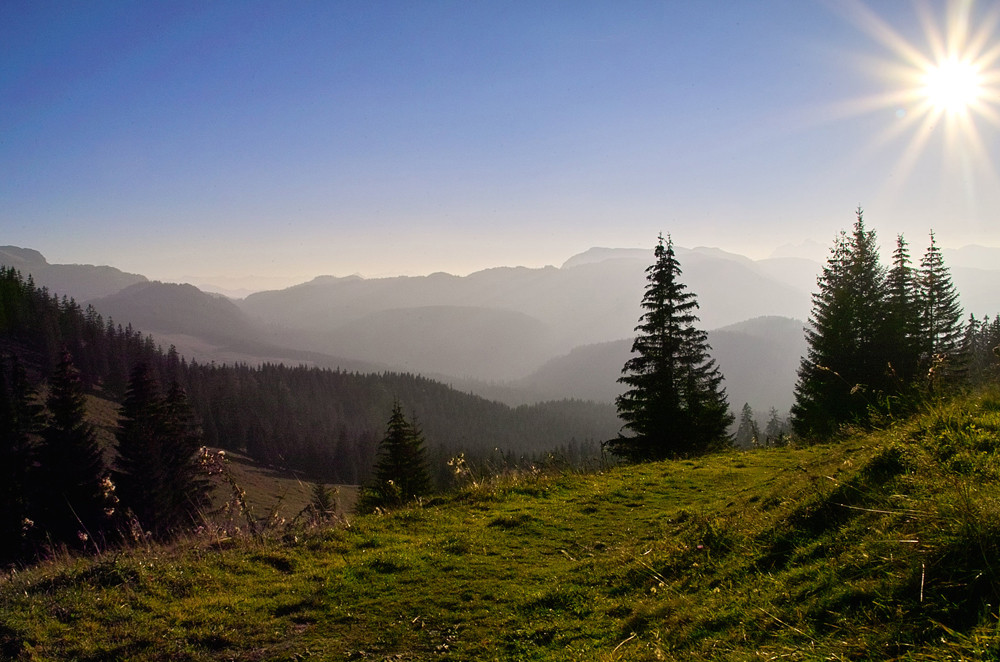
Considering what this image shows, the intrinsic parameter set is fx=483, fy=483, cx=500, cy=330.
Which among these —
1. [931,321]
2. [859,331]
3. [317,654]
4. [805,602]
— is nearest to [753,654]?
[805,602]

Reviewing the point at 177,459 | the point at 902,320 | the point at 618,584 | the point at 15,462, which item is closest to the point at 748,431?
the point at 902,320

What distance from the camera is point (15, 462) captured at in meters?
36.1

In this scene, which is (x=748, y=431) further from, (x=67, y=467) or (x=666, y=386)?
(x=67, y=467)

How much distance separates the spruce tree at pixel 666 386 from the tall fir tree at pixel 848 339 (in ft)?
17.6

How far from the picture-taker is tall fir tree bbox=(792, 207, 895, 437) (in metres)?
23.0

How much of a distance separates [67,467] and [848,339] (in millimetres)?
52502

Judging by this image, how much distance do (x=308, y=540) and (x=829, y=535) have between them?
712 cm

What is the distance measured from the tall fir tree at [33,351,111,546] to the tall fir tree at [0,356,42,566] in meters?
1.12

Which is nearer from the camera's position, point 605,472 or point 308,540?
point 308,540

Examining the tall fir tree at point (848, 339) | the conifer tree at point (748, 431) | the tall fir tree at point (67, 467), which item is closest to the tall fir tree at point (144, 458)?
the tall fir tree at point (67, 467)

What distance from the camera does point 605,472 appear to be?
13.1 m

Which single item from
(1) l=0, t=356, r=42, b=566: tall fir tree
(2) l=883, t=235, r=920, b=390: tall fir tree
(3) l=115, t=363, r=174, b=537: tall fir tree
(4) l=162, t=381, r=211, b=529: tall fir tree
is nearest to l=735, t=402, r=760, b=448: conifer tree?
(2) l=883, t=235, r=920, b=390: tall fir tree

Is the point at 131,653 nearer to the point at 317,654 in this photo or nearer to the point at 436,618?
the point at 317,654

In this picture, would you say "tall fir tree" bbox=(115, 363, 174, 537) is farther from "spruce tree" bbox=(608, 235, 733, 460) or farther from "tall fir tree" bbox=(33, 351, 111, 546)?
"spruce tree" bbox=(608, 235, 733, 460)
